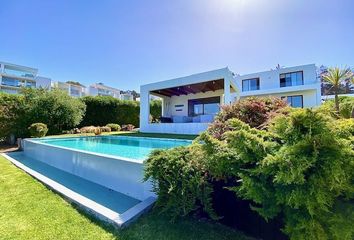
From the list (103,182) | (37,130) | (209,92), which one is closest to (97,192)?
(103,182)

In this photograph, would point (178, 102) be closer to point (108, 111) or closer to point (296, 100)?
point (108, 111)

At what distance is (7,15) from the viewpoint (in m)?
12.4

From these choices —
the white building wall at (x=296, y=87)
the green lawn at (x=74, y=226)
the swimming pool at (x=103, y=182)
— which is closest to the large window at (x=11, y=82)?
the white building wall at (x=296, y=87)

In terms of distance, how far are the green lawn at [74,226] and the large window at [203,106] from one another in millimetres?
19868

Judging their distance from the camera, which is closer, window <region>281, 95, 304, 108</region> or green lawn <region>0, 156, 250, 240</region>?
green lawn <region>0, 156, 250, 240</region>

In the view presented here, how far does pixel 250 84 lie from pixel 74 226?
1343 inches

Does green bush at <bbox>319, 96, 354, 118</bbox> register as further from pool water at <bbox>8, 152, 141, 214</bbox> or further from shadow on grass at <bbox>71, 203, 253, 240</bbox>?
pool water at <bbox>8, 152, 141, 214</bbox>

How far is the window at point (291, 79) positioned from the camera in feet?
96.0

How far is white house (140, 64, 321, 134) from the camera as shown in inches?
706

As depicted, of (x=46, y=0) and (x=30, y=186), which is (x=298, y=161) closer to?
(x=30, y=186)

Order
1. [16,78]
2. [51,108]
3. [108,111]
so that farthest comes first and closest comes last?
1. [16,78]
2. [108,111]
3. [51,108]

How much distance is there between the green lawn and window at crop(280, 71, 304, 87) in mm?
31020

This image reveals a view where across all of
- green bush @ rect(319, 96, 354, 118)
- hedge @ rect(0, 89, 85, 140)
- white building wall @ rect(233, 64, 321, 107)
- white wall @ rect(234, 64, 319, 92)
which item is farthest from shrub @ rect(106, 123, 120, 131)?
green bush @ rect(319, 96, 354, 118)

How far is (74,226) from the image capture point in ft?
13.2
